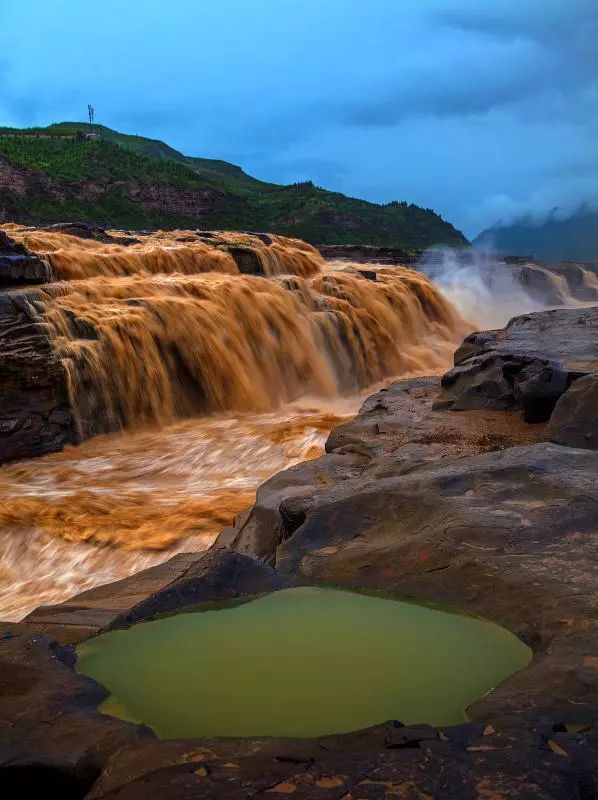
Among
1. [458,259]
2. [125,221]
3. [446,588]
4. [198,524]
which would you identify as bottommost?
[198,524]

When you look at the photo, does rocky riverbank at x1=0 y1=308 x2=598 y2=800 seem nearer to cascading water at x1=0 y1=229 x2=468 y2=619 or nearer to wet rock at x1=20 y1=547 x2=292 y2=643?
wet rock at x1=20 y1=547 x2=292 y2=643

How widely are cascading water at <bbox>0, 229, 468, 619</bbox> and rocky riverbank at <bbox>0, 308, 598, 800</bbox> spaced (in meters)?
1.90

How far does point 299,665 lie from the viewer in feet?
7.47

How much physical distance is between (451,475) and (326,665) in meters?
1.77

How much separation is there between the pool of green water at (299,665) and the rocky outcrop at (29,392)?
7.89 metres

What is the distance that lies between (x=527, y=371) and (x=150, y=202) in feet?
210

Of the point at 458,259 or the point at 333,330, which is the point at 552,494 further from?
the point at 458,259

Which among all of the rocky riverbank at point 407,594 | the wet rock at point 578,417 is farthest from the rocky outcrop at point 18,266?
the wet rock at point 578,417

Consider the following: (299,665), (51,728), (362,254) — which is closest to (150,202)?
A: (362,254)

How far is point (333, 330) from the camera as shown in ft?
50.9

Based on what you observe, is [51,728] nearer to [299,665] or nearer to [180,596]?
[299,665]

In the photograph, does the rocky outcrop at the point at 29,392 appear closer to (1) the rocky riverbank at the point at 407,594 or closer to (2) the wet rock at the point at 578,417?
(1) the rocky riverbank at the point at 407,594

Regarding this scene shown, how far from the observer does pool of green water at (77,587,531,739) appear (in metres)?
1.98

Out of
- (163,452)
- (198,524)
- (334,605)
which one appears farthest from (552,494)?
(163,452)
